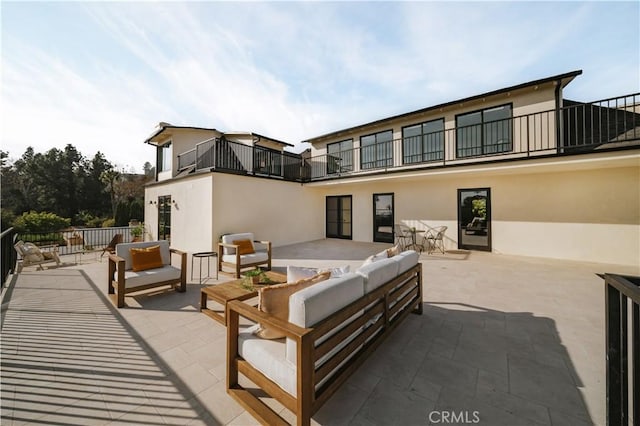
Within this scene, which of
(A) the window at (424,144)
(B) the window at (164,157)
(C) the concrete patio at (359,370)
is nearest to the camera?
(C) the concrete patio at (359,370)

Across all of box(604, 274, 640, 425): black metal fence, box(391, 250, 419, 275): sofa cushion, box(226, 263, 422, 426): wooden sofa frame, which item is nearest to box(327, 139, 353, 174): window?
box(391, 250, 419, 275): sofa cushion

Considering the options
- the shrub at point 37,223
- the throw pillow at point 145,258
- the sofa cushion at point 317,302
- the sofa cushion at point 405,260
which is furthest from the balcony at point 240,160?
the shrub at point 37,223

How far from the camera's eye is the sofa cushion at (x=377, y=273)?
2216 millimetres

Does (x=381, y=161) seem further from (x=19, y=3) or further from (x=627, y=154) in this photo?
(x=19, y=3)

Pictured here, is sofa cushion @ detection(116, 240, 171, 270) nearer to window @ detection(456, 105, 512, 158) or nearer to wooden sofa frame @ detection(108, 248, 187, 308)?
wooden sofa frame @ detection(108, 248, 187, 308)

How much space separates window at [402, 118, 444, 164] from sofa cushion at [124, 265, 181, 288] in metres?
8.21

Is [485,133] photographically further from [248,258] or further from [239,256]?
[239,256]

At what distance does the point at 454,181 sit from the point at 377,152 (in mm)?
3263

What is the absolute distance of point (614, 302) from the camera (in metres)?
1.37

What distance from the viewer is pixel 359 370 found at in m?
2.15

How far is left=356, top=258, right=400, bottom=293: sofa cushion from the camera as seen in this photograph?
222 centimetres

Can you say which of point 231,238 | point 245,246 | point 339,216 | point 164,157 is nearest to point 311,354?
point 245,246

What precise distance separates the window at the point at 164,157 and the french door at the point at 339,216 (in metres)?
7.70

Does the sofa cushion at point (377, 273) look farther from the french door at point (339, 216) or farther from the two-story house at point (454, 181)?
the french door at point (339, 216)
